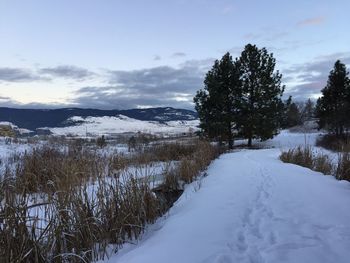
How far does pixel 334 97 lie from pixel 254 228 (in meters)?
30.0

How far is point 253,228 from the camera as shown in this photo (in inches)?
185

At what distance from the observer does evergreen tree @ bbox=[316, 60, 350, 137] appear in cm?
3106

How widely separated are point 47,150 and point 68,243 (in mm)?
8082

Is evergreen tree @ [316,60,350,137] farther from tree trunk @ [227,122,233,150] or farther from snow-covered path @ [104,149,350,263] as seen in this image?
snow-covered path @ [104,149,350,263]

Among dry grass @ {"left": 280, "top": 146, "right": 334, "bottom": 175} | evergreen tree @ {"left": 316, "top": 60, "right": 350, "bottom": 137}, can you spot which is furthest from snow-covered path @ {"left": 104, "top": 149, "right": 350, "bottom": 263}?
evergreen tree @ {"left": 316, "top": 60, "right": 350, "bottom": 137}

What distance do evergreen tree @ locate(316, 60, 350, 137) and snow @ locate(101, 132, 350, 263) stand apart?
82.5ft

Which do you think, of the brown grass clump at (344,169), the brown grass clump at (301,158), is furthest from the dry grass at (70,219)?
the brown grass clump at (301,158)

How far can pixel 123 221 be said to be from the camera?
4.83 meters

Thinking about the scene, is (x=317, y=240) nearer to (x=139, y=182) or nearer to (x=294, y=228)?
(x=294, y=228)

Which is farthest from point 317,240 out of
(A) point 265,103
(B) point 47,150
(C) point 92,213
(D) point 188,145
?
(A) point 265,103

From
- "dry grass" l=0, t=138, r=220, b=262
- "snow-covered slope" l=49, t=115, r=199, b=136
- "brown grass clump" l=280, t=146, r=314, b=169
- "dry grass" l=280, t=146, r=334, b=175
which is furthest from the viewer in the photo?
"snow-covered slope" l=49, t=115, r=199, b=136

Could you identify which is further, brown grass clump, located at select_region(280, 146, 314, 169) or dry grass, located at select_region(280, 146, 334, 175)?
brown grass clump, located at select_region(280, 146, 314, 169)

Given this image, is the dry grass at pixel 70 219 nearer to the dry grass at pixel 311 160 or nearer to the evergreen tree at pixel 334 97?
the dry grass at pixel 311 160

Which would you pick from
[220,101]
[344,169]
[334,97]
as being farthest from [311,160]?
[334,97]
